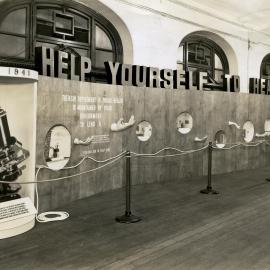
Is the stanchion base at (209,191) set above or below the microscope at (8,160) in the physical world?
below

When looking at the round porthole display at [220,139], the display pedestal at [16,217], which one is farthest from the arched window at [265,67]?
the display pedestal at [16,217]

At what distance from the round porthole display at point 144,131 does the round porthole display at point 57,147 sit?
5.16ft

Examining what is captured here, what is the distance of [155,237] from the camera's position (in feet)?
12.0

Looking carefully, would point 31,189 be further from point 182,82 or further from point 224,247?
point 182,82

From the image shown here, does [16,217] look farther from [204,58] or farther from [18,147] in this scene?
[204,58]

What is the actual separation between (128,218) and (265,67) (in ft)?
29.8

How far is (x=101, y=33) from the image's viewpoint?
699cm

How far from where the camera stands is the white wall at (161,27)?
685 centimetres

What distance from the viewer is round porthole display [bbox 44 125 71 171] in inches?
179

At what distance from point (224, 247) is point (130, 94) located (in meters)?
3.19

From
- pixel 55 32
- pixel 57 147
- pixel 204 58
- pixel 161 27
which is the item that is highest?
pixel 161 27

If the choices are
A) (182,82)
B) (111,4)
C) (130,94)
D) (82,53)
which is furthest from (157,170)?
(111,4)

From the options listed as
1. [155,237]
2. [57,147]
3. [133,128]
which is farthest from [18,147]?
[133,128]

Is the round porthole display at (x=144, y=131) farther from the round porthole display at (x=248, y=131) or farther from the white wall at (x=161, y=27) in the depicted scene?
the round porthole display at (x=248, y=131)
